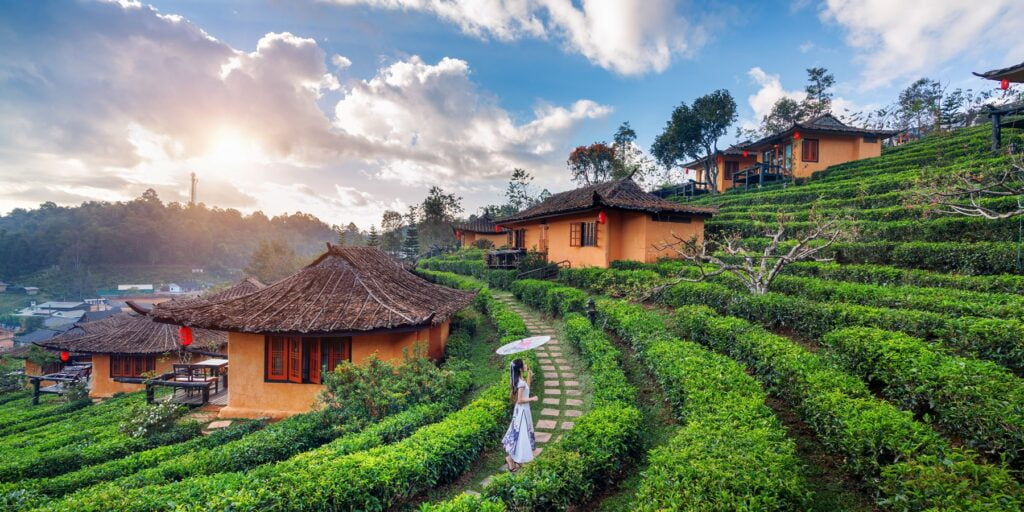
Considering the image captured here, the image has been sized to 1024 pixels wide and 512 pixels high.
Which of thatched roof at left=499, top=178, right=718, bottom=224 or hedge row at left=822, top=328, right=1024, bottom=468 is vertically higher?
thatched roof at left=499, top=178, right=718, bottom=224

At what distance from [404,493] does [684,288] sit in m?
9.32

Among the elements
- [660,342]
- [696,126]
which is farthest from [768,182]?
[660,342]

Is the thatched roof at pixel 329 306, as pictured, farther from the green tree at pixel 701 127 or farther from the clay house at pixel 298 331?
the green tree at pixel 701 127

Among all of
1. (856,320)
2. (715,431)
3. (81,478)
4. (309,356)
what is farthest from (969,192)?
(81,478)

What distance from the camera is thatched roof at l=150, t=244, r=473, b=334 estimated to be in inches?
367

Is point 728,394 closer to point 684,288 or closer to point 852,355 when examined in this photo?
point 852,355

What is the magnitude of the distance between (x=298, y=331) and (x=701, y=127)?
1478 inches

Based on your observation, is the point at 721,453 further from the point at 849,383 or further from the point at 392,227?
the point at 392,227

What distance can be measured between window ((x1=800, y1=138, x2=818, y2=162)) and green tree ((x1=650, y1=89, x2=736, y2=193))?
6.56 m

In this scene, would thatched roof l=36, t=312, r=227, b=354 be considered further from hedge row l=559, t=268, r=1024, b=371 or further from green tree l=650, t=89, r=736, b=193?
green tree l=650, t=89, r=736, b=193

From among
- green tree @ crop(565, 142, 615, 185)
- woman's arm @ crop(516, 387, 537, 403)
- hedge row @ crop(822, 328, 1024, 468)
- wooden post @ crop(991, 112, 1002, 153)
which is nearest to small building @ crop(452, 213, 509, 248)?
green tree @ crop(565, 142, 615, 185)

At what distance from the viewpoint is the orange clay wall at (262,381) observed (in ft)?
32.6

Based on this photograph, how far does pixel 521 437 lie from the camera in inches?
234

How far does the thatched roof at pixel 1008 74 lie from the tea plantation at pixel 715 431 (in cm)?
600
